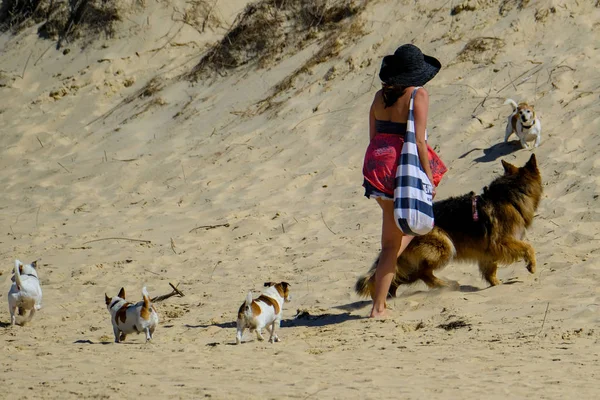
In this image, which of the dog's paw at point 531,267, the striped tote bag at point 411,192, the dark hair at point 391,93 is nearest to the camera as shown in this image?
the striped tote bag at point 411,192

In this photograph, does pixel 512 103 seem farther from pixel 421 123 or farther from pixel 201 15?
pixel 201 15

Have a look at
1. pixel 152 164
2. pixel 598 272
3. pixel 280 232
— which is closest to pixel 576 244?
pixel 598 272

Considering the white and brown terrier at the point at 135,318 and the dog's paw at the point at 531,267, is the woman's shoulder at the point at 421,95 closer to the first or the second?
the dog's paw at the point at 531,267

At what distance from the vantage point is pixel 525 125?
1045 centimetres

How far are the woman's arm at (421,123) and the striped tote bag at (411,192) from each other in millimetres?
28

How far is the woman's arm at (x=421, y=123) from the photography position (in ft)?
21.5

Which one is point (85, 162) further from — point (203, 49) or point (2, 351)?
point (2, 351)

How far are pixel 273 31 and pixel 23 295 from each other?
8667mm

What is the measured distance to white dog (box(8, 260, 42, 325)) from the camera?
8047 mm

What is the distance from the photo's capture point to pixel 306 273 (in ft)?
28.9

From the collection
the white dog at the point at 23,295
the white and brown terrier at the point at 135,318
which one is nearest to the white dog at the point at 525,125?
the white and brown terrier at the point at 135,318

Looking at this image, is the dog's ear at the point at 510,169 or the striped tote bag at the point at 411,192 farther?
the dog's ear at the point at 510,169

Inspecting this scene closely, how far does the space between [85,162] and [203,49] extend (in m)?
3.63

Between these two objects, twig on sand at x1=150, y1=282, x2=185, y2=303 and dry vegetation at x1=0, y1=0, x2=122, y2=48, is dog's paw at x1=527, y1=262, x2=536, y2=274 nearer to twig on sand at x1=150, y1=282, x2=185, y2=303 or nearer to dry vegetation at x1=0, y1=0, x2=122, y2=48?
twig on sand at x1=150, y1=282, x2=185, y2=303
